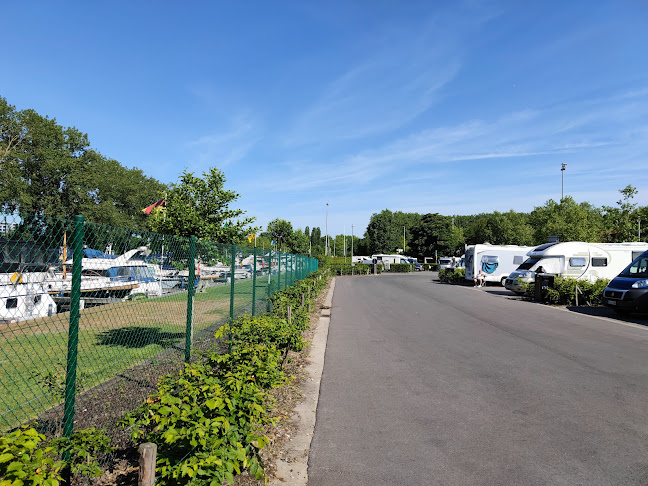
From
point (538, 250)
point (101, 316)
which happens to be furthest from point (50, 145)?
point (101, 316)

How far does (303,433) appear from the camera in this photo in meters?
4.71

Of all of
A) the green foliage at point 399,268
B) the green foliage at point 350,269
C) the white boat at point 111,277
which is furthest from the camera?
the green foliage at point 399,268

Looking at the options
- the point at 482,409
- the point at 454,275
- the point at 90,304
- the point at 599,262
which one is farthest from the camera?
the point at 454,275

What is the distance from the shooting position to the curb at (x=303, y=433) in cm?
376

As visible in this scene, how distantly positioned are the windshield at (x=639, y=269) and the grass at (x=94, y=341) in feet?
41.0

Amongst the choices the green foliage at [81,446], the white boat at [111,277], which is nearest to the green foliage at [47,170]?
the white boat at [111,277]

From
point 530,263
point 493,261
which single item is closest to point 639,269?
point 530,263

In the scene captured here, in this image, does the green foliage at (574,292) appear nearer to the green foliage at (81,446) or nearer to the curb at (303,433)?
the curb at (303,433)

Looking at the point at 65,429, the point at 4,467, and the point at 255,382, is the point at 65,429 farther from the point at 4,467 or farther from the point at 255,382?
the point at 255,382

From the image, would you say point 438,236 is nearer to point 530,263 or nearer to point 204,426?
point 530,263

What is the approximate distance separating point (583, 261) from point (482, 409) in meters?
19.8

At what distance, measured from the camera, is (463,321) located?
41.9 ft

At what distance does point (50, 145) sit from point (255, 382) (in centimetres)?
4233

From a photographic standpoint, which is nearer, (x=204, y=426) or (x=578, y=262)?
(x=204, y=426)
